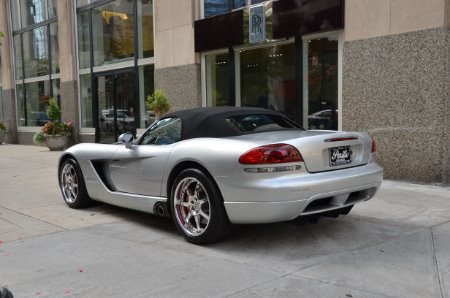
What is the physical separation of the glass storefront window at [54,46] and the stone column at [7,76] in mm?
4004

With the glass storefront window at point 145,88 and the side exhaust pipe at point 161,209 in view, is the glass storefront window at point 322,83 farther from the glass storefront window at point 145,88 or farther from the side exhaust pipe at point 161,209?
the glass storefront window at point 145,88

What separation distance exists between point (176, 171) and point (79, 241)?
4.09 ft

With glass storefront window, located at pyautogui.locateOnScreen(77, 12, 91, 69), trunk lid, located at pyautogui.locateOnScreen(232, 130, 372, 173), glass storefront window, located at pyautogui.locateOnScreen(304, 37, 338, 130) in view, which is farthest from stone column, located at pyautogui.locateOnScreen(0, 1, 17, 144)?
trunk lid, located at pyautogui.locateOnScreen(232, 130, 372, 173)

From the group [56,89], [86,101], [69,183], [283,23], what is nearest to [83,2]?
[86,101]

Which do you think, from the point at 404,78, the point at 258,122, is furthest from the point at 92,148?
the point at 404,78

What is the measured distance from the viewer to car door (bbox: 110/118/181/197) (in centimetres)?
527

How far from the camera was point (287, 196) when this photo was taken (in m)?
4.28

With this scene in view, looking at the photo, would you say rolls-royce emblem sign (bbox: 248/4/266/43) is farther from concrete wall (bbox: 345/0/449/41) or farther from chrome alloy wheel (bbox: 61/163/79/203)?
chrome alloy wheel (bbox: 61/163/79/203)

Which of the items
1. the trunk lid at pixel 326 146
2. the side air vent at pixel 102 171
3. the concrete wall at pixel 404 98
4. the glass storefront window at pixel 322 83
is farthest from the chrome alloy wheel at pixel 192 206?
the glass storefront window at pixel 322 83

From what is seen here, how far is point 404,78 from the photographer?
7.93 meters

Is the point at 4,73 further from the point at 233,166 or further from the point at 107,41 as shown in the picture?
the point at 233,166

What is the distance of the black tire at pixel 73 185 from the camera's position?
657 cm

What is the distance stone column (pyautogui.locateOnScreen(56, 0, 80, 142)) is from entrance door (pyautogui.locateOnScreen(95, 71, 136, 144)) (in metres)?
1.30

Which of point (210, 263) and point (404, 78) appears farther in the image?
point (404, 78)
